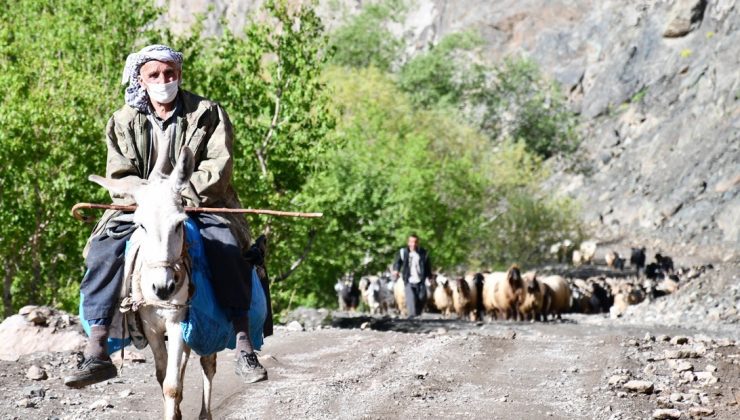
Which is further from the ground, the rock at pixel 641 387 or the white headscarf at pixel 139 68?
Result: the white headscarf at pixel 139 68

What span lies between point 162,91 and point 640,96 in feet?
229

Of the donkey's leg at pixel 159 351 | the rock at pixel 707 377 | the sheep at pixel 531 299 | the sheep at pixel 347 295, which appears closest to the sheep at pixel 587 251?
the sheep at pixel 347 295

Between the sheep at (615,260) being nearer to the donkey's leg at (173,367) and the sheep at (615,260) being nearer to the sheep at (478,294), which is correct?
the sheep at (478,294)

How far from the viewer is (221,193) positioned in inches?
316

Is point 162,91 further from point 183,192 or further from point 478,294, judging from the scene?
point 478,294

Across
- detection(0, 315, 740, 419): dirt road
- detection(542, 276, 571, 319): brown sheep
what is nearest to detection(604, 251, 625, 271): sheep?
detection(542, 276, 571, 319): brown sheep

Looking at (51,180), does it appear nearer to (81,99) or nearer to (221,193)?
(81,99)

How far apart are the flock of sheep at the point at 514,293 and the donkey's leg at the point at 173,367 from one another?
19382 millimetres

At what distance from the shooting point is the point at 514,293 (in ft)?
89.7

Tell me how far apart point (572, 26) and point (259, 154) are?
6768cm

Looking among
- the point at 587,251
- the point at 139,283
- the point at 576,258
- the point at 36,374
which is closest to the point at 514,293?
the point at 36,374

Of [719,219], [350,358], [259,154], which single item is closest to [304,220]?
[259,154]

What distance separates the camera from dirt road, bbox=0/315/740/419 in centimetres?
1018

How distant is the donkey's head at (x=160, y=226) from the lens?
707cm
